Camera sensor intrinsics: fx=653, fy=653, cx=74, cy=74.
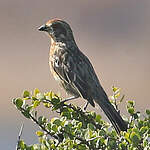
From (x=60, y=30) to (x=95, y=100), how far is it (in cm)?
149

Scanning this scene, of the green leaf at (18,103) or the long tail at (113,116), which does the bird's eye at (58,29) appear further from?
the green leaf at (18,103)

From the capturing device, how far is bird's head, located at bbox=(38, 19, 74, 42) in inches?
297

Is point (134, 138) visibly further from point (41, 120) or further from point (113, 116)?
point (113, 116)

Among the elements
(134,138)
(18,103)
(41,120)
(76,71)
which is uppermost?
(76,71)

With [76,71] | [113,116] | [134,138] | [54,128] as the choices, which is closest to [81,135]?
[54,128]

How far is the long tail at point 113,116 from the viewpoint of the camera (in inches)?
178

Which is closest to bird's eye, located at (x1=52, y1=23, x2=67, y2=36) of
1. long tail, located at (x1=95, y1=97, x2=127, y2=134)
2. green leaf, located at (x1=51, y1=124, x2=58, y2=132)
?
long tail, located at (x1=95, y1=97, x2=127, y2=134)

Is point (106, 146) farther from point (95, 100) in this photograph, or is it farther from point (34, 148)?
point (95, 100)

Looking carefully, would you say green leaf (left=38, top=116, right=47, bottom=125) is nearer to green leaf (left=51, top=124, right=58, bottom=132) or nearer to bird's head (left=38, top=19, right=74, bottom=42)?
green leaf (left=51, top=124, right=58, bottom=132)

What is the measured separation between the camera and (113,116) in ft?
17.6

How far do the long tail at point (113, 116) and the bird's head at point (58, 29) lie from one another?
4.99ft

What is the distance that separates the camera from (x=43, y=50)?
2073 cm

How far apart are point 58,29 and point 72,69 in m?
0.76

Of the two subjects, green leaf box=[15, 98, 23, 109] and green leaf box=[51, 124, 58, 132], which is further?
green leaf box=[15, 98, 23, 109]
